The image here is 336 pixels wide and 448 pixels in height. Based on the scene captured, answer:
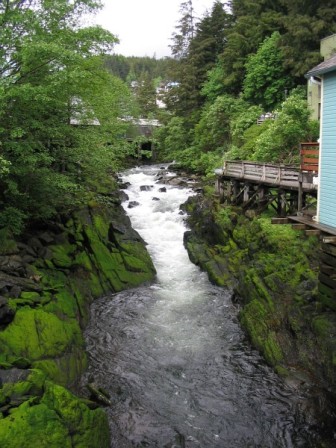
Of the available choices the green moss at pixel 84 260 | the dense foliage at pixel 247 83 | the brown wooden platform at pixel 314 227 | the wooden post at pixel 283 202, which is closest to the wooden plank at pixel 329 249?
the brown wooden platform at pixel 314 227

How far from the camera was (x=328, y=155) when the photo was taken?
446 inches

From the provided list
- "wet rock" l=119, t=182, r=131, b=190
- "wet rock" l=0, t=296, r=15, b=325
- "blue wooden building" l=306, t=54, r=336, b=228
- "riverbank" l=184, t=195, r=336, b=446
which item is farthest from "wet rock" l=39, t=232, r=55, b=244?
"wet rock" l=119, t=182, r=131, b=190

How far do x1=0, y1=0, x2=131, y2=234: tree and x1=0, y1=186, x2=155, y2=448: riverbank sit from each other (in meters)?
1.73

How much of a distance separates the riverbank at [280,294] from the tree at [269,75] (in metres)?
17.4

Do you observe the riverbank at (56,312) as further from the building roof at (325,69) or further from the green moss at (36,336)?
the building roof at (325,69)

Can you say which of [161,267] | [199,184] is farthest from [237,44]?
[161,267]

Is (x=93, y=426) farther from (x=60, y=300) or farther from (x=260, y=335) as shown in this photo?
(x=260, y=335)

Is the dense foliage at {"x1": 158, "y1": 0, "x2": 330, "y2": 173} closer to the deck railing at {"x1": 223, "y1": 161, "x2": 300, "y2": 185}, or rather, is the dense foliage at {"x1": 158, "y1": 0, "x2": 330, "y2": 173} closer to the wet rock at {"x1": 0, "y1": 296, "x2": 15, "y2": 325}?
the deck railing at {"x1": 223, "y1": 161, "x2": 300, "y2": 185}

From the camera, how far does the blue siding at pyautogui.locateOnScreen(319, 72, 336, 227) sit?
1102 cm

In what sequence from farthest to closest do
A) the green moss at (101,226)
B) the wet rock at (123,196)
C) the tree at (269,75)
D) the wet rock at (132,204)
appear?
1. the tree at (269,75)
2. the wet rock at (123,196)
3. the wet rock at (132,204)
4. the green moss at (101,226)

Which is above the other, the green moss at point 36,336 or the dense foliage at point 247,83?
the dense foliage at point 247,83

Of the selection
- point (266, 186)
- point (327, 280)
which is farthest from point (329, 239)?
point (266, 186)

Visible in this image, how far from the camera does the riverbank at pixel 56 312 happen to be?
7.44 meters

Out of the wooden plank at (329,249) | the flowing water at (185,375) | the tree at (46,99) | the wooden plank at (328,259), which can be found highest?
the tree at (46,99)
